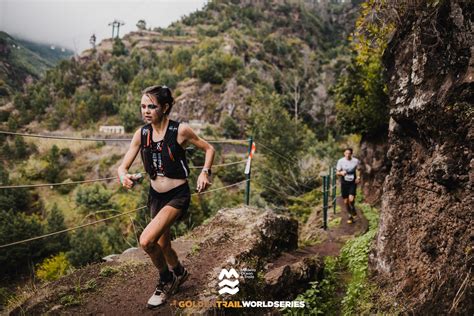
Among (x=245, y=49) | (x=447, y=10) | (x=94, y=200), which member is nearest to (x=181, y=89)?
(x=245, y=49)

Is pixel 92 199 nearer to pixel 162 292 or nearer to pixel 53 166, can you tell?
pixel 53 166

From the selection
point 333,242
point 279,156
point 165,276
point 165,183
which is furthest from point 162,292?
point 279,156

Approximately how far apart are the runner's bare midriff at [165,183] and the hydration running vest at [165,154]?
0.11 ft

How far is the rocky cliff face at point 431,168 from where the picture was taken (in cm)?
260

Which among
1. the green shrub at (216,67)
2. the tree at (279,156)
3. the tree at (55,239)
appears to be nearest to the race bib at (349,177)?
the tree at (279,156)

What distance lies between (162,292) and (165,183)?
42.0 inches

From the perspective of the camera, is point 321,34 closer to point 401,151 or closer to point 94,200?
point 94,200

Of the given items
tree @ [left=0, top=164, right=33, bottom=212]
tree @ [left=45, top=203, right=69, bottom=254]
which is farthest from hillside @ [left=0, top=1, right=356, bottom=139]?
tree @ [left=45, top=203, right=69, bottom=254]

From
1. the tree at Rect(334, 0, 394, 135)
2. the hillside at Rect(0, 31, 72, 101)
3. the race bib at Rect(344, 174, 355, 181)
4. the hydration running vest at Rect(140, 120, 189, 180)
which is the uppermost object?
the hillside at Rect(0, 31, 72, 101)

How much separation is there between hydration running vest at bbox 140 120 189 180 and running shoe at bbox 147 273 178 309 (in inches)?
41.9

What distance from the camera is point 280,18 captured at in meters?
88.2

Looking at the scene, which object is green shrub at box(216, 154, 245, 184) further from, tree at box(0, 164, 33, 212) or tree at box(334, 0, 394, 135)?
tree at box(0, 164, 33, 212)

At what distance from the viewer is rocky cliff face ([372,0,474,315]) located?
8.52 feet

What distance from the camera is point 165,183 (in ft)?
9.34
